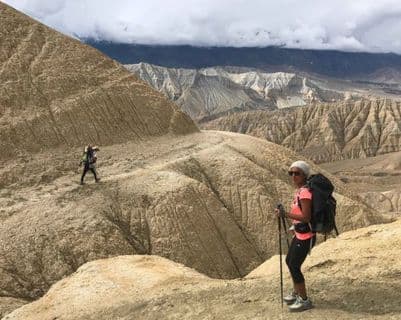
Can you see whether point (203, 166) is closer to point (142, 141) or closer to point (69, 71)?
point (142, 141)

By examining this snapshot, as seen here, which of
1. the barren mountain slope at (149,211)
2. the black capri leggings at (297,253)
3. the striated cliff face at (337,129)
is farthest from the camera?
the striated cliff face at (337,129)

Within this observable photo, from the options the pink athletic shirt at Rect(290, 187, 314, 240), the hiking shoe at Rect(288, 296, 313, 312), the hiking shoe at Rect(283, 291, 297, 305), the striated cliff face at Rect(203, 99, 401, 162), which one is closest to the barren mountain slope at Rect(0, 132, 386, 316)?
the hiking shoe at Rect(283, 291, 297, 305)

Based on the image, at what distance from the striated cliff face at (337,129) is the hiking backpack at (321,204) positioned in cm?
12779

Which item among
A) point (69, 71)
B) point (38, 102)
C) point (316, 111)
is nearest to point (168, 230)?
point (38, 102)

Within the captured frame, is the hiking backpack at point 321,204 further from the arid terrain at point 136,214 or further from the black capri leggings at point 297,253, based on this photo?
the arid terrain at point 136,214

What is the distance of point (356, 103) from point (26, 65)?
406 ft

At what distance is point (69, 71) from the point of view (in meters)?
41.6

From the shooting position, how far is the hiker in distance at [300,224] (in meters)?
9.12

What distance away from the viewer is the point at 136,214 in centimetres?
3047

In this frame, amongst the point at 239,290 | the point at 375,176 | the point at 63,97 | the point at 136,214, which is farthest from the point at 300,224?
the point at 375,176

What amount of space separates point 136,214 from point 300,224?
71.5ft

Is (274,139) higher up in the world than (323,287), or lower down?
lower down

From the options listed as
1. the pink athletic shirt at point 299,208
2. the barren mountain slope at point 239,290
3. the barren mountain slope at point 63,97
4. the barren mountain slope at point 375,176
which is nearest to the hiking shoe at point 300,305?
the barren mountain slope at point 239,290

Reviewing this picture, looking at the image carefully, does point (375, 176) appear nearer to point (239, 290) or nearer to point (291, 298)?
point (239, 290)
